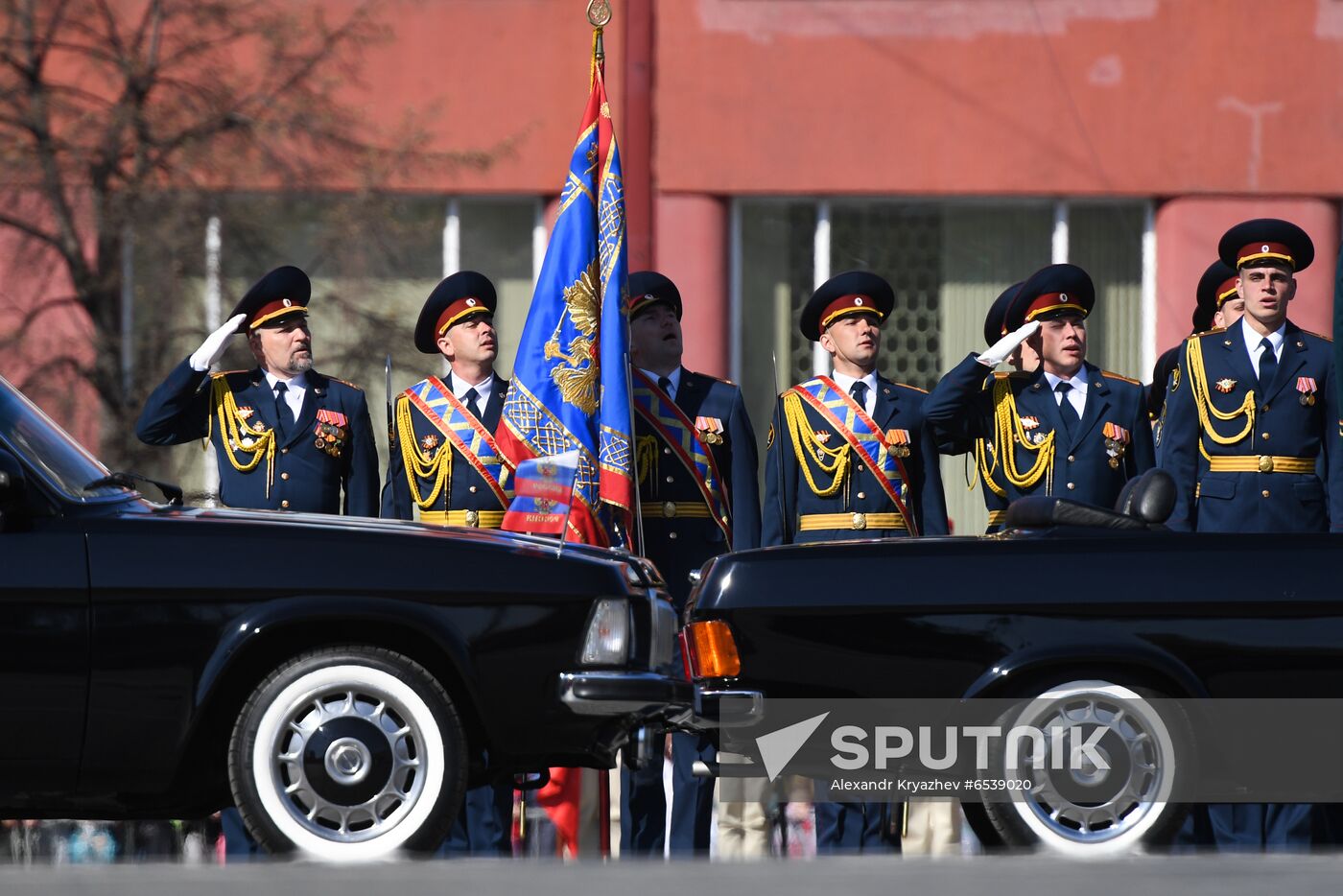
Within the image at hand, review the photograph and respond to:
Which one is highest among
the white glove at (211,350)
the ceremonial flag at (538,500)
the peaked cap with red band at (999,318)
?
the peaked cap with red band at (999,318)

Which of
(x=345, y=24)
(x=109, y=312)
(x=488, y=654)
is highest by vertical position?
(x=345, y=24)

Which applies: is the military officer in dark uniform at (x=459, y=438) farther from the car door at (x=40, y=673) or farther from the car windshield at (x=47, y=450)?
the car door at (x=40, y=673)

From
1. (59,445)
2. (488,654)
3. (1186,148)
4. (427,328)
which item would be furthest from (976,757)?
(1186,148)

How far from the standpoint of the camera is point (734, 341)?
45.1 feet

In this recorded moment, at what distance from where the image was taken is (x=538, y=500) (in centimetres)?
671

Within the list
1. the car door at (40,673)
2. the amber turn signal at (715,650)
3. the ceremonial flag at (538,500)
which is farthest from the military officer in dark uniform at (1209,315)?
the car door at (40,673)

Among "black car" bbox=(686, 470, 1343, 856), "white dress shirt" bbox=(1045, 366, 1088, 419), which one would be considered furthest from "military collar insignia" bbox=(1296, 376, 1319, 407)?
"black car" bbox=(686, 470, 1343, 856)

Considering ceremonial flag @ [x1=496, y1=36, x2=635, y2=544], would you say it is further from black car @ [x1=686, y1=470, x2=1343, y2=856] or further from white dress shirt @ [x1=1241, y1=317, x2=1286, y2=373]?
white dress shirt @ [x1=1241, y1=317, x2=1286, y2=373]

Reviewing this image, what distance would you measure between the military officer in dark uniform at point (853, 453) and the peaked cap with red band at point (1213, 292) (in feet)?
5.03

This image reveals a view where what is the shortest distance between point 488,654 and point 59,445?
4.64ft

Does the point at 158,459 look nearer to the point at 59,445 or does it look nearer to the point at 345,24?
the point at 345,24

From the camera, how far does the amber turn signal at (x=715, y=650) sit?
19.2 ft

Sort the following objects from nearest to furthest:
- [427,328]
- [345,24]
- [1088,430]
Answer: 1. [1088,430]
2. [427,328]
3. [345,24]

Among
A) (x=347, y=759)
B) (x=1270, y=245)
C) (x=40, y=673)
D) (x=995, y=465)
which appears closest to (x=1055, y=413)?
(x=995, y=465)
